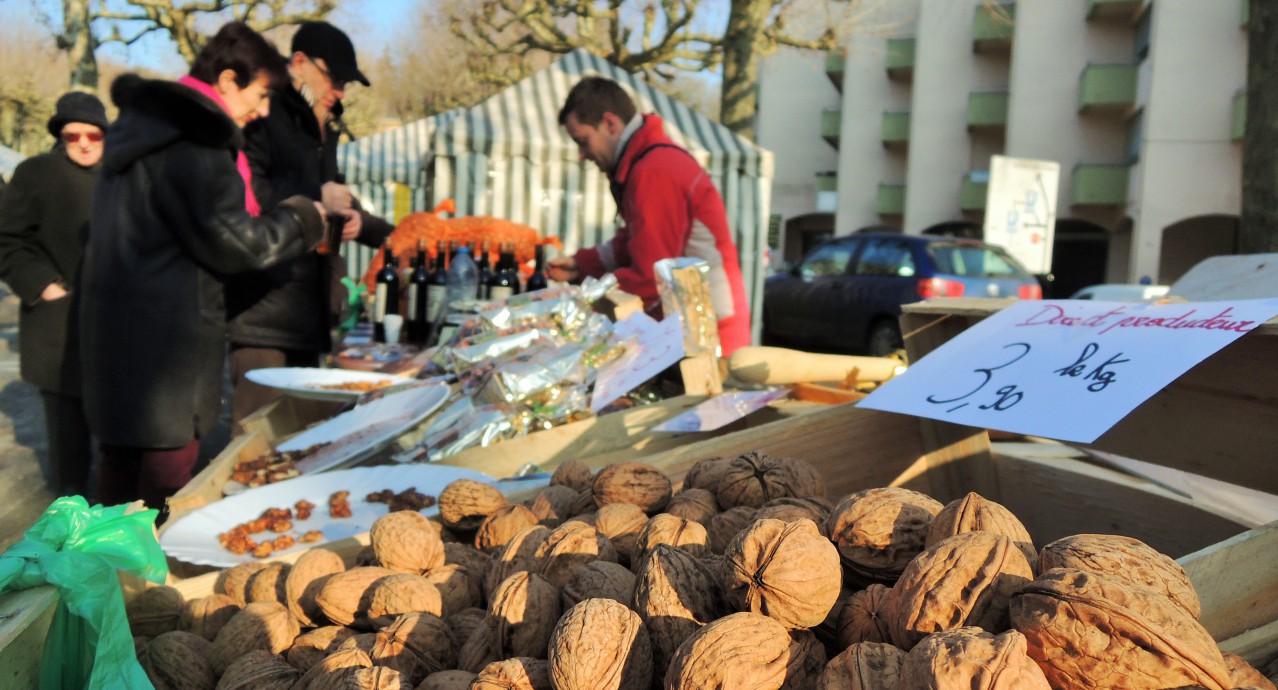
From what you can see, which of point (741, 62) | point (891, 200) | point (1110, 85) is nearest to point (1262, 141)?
point (741, 62)

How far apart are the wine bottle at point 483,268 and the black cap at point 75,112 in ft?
6.15

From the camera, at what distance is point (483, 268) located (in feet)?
16.7

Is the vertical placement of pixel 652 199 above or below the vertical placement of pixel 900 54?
below

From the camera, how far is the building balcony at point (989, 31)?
26031 mm

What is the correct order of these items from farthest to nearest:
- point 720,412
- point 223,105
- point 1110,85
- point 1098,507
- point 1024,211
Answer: point 1110,85, point 1024,211, point 223,105, point 720,412, point 1098,507

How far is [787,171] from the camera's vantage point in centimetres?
3584

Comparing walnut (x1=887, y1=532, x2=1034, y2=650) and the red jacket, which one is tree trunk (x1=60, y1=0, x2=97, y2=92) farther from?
walnut (x1=887, y1=532, x2=1034, y2=650)

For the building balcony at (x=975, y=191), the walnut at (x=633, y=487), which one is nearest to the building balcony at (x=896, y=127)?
the building balcony at (x=975, y=191)

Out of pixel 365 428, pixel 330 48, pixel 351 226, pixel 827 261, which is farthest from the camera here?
pixel 827 261

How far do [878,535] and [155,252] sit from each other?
7.69 feet

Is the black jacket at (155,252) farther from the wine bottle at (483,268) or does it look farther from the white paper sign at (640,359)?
the wine bottle at (483,268)

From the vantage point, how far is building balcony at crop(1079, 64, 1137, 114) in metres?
23.3

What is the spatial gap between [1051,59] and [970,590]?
27.8 meters

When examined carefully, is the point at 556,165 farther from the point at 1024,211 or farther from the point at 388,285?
Result: the point at 1024,211
